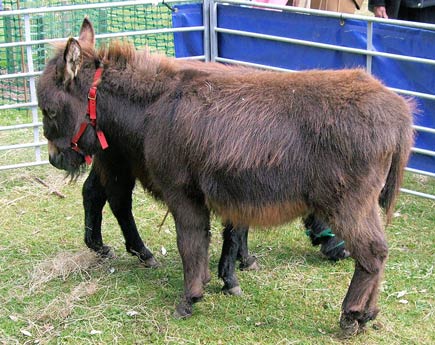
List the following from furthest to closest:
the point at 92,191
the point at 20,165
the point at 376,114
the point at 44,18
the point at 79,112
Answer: the point at 44,18 < the point at 20,165 < the point at 92,191 < the point at 79,112 < the point at 376,114

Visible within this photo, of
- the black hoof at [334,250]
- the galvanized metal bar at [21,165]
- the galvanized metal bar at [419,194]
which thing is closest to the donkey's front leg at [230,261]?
the black hoof at [334,250]

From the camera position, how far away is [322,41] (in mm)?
6613

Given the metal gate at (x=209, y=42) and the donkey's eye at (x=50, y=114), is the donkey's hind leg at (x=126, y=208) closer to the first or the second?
the donkey's eye at (x=50, y=114)

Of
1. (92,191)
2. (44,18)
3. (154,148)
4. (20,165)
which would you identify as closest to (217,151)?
(154,148)

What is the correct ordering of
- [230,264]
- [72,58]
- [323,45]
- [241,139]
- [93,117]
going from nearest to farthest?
[241,139]
[72,58]
[93,117]
[230,264]
[323,45]

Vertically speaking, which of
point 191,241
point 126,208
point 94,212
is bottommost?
point 94,212

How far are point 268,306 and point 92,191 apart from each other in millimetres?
1667

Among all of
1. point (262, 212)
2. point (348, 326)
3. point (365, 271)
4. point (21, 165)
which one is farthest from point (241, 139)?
point (21, 165)

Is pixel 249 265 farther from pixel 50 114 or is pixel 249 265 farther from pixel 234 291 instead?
pixel 50 114

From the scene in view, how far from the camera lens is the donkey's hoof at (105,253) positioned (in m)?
5.54

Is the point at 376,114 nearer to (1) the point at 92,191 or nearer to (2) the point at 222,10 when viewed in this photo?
(1) the point at 92,191

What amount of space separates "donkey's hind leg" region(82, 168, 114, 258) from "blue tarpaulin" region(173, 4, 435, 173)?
2515mm

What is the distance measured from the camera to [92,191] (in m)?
5.46

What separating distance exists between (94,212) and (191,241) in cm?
128
